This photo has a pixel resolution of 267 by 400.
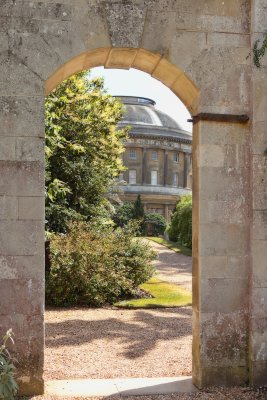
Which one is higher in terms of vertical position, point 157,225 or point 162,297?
point 157,225

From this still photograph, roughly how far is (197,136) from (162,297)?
27.1ft

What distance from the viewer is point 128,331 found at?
990 centimetres

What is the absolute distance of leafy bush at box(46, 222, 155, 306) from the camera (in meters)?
12.4

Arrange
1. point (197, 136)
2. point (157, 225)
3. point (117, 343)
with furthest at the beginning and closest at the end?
point (157, 225) < point (117, 343) < point (197, 136)

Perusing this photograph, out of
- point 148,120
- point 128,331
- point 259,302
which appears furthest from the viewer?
point 148,120

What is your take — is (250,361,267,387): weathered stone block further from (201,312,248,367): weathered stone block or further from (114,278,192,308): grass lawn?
(114,278,192,308): grass lawn

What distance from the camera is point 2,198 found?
5.41 m

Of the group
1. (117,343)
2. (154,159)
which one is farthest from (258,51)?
(154,159)

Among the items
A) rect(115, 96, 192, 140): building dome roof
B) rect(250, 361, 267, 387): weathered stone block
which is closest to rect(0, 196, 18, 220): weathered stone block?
rect(250, 361, 267, 387): weathered stone block

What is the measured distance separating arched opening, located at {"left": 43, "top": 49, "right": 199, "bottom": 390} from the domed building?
175ft

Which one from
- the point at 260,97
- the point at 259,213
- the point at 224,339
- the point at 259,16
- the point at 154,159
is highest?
the point at 154,159

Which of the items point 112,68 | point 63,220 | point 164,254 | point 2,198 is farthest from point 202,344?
point 164,254

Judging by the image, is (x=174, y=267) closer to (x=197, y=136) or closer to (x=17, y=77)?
(x=197, y=136)

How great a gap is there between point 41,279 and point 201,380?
2.10 meters
